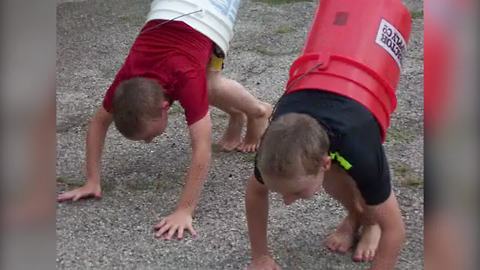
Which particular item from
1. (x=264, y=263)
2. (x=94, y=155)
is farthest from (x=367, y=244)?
(x=94, y=155)

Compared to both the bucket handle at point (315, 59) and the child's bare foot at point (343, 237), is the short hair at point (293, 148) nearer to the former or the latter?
the bucket handle at point (315, 59)

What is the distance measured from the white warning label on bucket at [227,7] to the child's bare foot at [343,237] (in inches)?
30.7

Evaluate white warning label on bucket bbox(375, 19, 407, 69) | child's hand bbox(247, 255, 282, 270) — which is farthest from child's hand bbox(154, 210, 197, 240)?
white warning label on bucket bbox(375, 19, 407, 69)

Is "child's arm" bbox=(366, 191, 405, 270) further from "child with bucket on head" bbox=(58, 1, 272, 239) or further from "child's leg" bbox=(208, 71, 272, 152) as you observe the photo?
"child's leg" bbox=(208, 71, 272, 152)

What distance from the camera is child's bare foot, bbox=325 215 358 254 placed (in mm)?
1931

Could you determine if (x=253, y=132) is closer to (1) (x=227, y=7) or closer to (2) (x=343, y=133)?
(1) (x=227, y=7)

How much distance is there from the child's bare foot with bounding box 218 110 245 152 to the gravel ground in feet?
0.16

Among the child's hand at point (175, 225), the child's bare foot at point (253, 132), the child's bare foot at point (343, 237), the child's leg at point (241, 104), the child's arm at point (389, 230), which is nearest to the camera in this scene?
the child's arm at point (389, 230)

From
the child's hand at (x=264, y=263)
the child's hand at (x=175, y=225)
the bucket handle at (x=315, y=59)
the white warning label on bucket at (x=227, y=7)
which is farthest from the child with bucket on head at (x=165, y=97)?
the bucket handle at (x=315, y=59)

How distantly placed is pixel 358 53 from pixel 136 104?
1.96ft

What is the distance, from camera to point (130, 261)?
192 cm

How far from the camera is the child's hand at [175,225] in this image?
204 cm
